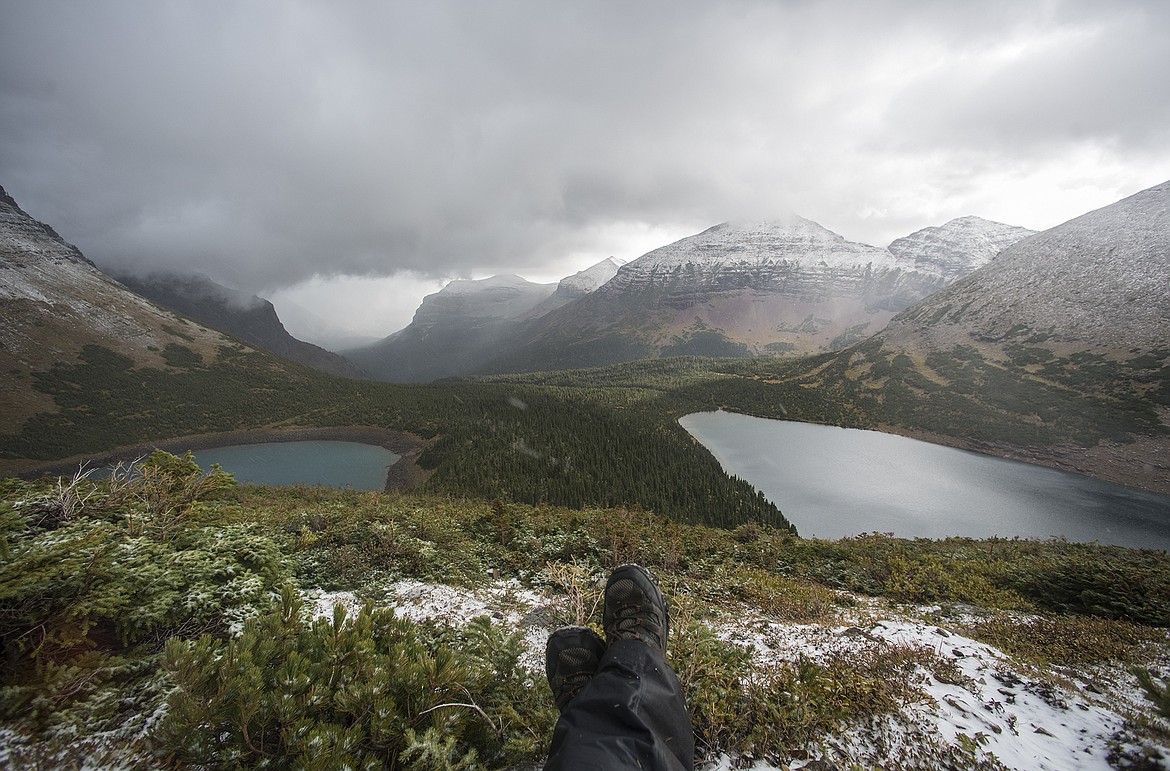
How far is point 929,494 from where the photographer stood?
38812 millimetres

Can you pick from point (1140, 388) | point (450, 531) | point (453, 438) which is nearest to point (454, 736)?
point (450, 531)

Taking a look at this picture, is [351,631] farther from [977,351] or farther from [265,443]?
[977,351]

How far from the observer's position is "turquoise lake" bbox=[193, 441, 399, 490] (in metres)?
52.8

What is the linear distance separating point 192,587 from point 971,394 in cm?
9345

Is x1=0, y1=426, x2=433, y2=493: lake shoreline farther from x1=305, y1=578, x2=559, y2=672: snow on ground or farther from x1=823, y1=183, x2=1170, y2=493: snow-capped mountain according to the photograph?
x1=823, y1=183, x2=1170, y2=493: snow-capped mountain

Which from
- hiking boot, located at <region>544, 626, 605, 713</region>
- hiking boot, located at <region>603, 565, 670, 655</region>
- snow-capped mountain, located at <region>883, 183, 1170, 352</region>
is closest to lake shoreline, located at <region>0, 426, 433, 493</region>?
hiking boot, located at <region>603, 565, 670, 655</region>

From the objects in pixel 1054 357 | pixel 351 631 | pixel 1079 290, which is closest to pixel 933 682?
pixel 351 631

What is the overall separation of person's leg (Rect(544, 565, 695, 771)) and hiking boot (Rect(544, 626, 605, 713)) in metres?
0.06

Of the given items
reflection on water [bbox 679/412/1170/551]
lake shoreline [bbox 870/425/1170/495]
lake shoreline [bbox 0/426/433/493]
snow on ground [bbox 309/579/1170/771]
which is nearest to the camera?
snow on ground [bbox 309/579/1170/771]

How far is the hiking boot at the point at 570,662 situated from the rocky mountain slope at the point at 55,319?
351 ft

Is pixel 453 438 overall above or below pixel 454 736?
below

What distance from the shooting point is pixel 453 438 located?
2388 inches

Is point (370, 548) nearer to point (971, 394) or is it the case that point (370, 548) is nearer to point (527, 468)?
point (527, 468)

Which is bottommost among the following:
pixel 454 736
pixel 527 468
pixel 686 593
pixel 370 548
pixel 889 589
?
pixel 527 468
